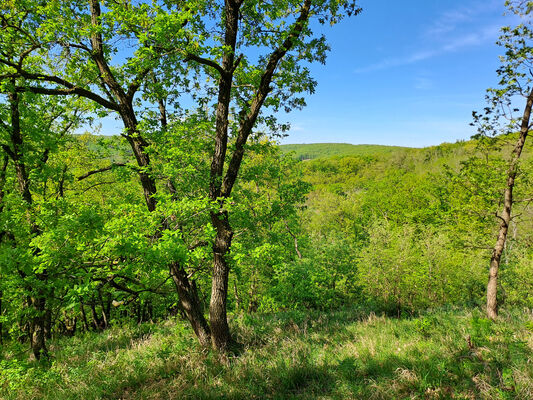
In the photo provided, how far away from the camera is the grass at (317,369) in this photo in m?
4.39

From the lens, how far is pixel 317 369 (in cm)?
545

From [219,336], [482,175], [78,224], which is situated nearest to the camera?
[78,224]

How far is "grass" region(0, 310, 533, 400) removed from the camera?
4.39 metres

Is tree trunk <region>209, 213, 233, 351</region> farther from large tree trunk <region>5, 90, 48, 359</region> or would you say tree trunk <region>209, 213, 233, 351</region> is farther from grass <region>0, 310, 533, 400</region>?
large tree trunk <region>5, 90, 48, 359</region>

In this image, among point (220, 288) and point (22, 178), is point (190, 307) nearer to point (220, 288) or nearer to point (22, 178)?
point (220, 288)

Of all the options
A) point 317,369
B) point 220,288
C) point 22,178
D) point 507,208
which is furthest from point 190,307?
point 507,208

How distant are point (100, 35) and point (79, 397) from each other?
316 inches

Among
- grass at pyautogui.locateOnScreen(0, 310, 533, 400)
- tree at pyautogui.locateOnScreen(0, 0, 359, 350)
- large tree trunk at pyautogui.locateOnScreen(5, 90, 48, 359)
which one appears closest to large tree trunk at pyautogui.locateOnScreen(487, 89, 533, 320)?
grass at pyautogui.locateOnScreen(0, 310, 533, 400)

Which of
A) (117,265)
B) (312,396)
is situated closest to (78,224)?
(117,265)

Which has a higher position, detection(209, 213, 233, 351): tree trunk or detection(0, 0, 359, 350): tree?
detection(0, 0, 359, 350): tree

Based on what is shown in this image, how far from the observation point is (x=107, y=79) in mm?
6641

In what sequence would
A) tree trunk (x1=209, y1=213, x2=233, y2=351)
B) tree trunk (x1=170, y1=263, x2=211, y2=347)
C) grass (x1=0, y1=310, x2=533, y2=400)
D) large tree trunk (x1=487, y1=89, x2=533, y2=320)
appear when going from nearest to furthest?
grass (x1=0, y1=310, x2=533, y2=400), tree trunk (x1=209, y1=213, x2=233, y2=351), tree trunk (x1=170, y1=263, x2=211, y2=347), large tree trunk (x1=487, y1=89, x2=533, y2=320)

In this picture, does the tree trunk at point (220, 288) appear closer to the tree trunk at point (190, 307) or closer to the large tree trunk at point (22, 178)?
the tree trunk at point (190, 307)

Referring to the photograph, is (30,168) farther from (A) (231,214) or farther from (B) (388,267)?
(B) (388,267)
